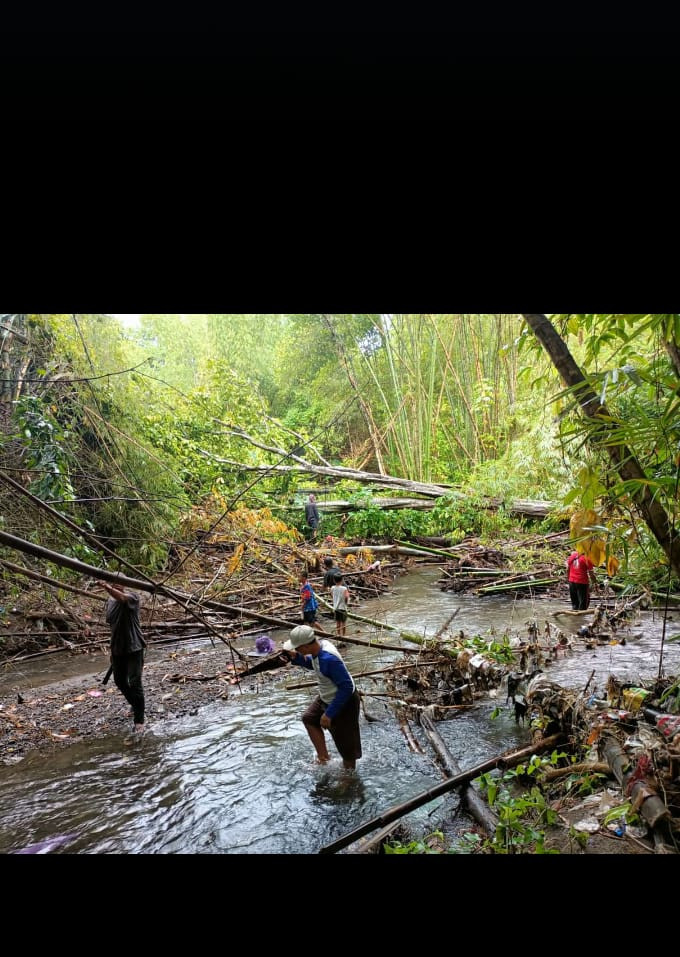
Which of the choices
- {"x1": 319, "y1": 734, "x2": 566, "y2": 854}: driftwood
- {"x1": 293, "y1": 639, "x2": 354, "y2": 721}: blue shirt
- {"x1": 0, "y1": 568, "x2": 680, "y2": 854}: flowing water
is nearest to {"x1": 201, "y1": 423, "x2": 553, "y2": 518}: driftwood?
{"x1": 0, "y1": 568, "x2": 680, "y2": 854}: flowing water

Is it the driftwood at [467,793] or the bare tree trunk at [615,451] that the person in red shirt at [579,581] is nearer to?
the driftwood at [467,793]

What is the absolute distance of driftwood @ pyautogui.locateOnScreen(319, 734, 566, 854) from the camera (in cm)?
243

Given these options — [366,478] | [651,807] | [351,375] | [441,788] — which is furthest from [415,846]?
[351,375]

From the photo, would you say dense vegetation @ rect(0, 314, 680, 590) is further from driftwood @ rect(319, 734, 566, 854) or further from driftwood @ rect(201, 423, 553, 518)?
driftwood @ rect(319, 734, 566, 854)

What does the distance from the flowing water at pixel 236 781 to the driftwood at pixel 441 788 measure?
0.74 ft

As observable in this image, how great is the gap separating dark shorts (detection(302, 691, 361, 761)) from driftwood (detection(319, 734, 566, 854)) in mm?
726

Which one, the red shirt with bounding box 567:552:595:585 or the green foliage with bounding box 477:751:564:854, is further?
the red shirt with bounding box 567:552:595:585

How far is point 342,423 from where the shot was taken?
18.0m

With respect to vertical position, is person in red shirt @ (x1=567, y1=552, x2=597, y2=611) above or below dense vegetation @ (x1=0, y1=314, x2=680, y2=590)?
below
